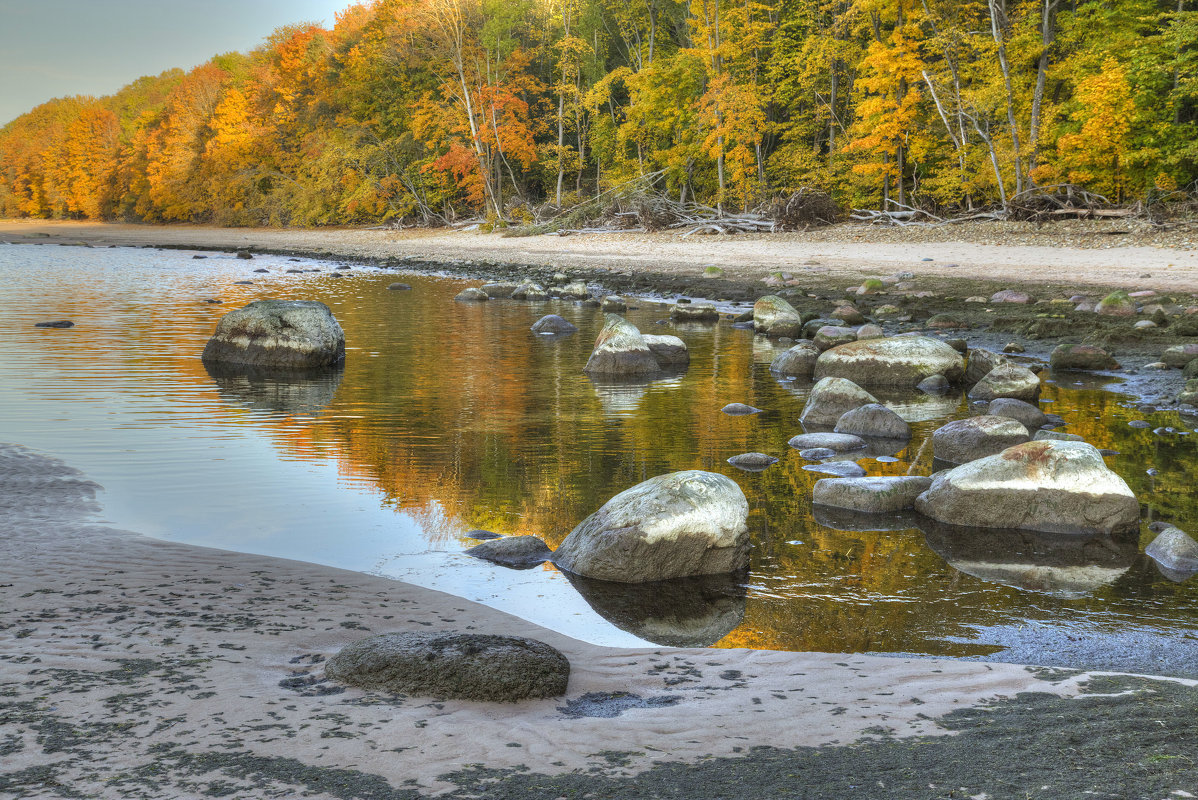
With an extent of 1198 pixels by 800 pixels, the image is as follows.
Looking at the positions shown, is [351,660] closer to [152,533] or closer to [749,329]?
[152,533]

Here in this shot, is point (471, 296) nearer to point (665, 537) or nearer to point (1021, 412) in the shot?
point (1021, 412)

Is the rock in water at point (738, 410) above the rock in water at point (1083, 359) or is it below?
below

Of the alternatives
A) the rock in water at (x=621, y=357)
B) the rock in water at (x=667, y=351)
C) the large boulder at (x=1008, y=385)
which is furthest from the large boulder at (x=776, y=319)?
the large boulder at (x=1008, y=385)

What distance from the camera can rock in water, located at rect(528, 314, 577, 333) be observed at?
49.6 ft

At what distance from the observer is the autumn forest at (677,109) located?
2427 cm

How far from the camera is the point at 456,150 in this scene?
4159 cm

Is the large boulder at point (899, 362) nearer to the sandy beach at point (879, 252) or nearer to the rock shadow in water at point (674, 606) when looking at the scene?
the rock shadow in water at point (674, 606)

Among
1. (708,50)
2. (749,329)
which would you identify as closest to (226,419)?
(749,329)

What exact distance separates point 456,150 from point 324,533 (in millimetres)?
38426

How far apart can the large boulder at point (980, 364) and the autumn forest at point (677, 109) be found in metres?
15.1

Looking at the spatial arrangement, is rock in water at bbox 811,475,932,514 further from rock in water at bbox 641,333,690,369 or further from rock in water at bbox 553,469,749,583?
rock in water at bbox 641,333,690,369

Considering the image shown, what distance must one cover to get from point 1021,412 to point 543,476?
458 centimetres

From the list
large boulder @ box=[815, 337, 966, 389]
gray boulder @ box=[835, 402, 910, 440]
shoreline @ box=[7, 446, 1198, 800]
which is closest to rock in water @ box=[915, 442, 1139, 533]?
gray boulder @ box=[835, 402, 910, 440]

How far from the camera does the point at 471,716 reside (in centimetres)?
297
